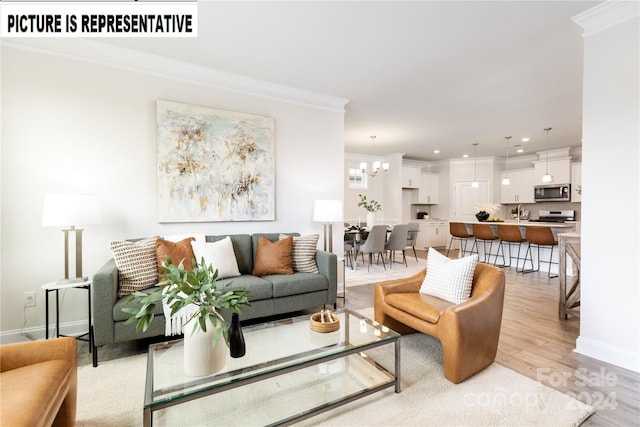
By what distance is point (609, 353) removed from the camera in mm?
2271

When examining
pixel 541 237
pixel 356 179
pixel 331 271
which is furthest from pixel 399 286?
pixel 356 179

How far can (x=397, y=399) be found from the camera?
1.81 m

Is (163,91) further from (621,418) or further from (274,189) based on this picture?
(621,418)

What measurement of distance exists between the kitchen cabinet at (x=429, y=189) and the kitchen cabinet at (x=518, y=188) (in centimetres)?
173

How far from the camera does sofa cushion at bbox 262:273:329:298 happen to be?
2.85 metres

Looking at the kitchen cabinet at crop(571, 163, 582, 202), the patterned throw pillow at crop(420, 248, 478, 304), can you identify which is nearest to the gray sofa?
the patterned throw pillow at crop(420, 248, 478, 304)

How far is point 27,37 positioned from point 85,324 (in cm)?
259

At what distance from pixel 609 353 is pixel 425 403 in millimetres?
1667

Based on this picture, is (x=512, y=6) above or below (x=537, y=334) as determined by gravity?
above

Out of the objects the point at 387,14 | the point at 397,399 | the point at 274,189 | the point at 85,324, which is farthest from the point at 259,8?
the point at 85,324

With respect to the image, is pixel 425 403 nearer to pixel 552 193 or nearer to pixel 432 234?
pixel 432 234

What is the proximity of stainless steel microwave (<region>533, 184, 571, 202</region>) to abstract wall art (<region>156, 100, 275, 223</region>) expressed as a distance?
7.22 meters

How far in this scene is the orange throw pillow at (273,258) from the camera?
122 inches

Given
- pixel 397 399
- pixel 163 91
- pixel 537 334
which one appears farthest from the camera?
pixel 163 91
